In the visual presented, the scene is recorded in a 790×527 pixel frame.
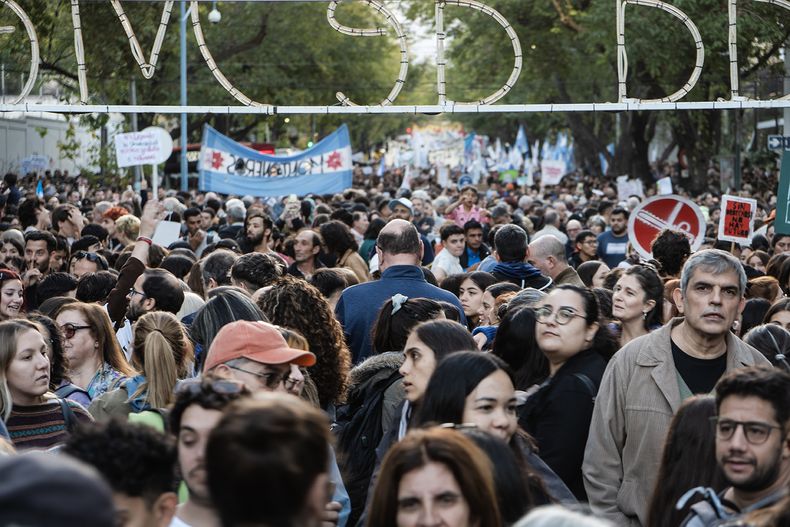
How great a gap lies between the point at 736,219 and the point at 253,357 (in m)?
8.96

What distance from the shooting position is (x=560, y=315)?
5.74m

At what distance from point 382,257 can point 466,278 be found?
1576 millimetres

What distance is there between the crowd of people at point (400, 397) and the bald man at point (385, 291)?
0.01 meters

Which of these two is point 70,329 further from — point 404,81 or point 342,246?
point 342,246

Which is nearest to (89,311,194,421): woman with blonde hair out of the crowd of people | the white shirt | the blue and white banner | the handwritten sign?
the crowd of people

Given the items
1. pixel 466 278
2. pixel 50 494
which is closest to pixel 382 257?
pixel 466 278

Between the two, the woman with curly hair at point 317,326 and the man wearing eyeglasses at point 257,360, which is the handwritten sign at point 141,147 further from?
the man wearing eyeglasses at point 257,360

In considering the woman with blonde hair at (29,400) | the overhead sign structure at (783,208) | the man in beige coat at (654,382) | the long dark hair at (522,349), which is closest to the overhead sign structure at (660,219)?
the overhead sign structure at (783,208)

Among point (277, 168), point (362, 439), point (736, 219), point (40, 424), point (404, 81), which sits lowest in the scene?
point (362, 439)

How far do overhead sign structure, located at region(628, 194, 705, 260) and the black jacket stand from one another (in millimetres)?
6971

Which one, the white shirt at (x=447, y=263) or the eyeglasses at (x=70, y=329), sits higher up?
the eyeglasses at (x=70, y=329)

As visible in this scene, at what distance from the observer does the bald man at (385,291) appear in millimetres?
7535

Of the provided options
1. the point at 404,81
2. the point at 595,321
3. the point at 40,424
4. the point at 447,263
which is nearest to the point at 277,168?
the point at 447,263

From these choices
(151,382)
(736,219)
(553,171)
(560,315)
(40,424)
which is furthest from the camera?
(553,171)
